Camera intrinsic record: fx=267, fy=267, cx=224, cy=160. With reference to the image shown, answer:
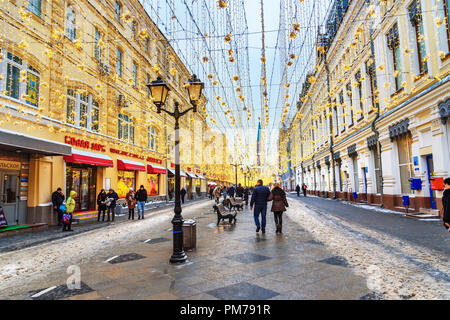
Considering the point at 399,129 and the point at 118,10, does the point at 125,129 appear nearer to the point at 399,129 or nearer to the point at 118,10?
the point at 118,10

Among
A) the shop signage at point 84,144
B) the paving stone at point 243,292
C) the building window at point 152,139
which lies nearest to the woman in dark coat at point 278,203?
the paving stone at point 243,292

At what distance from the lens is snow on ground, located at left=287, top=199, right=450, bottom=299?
414 cm

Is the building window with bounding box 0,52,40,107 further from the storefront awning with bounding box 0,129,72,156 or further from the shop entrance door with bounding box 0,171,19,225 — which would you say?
the shop entrance door with bounding box 0,171,19,225

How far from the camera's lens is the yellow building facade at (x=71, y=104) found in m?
10.9

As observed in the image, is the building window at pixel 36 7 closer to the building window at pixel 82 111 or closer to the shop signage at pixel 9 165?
the building window at pixel 82 111

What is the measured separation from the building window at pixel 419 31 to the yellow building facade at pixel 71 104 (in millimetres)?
11425

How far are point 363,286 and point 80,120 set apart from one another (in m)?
16.2

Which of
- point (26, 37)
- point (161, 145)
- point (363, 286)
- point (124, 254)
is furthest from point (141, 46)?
point (363, 286)

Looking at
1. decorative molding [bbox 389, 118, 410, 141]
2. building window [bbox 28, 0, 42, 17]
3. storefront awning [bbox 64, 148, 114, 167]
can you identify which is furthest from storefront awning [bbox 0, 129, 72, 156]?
decorative molding [bbox 389, 118, 410, 141]

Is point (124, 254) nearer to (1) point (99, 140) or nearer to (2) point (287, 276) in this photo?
(2) point (287, 276)

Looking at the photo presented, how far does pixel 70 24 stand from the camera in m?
14.5

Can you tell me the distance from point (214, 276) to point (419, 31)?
14.7 metres

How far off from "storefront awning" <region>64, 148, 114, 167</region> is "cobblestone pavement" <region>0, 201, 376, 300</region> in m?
7.90

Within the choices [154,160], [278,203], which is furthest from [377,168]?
[154,160]
